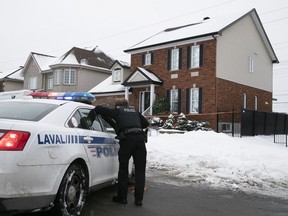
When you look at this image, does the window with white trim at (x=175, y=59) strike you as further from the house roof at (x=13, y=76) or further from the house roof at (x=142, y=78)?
the house roof at (x=13, y=76)

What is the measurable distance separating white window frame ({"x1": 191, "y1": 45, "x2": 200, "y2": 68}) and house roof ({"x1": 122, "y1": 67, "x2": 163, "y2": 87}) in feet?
9.45

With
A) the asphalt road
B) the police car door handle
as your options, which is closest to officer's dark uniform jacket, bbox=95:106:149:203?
the asphalt road

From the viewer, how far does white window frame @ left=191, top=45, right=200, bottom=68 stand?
A: 25159mm

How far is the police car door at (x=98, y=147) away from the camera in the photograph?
17.5ft

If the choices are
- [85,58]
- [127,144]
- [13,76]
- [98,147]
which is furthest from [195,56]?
[13,76]

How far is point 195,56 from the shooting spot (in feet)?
83.3

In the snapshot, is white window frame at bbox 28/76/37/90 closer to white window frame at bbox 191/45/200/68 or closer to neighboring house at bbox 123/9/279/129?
neighboring house at bbox 123/9/279/129

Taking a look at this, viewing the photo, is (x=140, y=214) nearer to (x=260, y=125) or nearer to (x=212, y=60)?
(x=260, y=125)

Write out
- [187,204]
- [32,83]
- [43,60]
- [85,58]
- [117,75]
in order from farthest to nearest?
[43,60]
[32,83]
[85,58]
[117,75]
[187,204]

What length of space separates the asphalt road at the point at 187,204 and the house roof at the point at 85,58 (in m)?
31.5

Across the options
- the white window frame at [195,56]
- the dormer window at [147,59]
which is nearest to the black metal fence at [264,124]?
the white window frame at [195,56]

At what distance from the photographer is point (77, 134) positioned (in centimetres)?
502

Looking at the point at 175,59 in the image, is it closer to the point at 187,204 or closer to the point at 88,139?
the point at 187,204

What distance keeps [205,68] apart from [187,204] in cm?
1925
